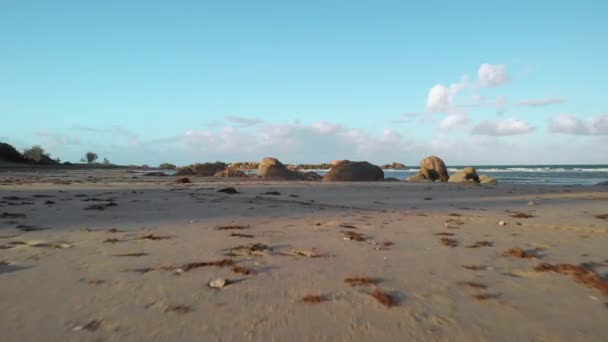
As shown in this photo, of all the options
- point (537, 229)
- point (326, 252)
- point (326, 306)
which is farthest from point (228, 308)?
point (537, 229)

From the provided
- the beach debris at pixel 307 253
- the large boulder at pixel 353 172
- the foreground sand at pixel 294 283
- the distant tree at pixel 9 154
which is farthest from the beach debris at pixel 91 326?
the distant tree at pixel 9 154

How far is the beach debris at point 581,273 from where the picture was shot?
2.36 m

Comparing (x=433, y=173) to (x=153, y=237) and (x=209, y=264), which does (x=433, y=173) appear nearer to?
(x=153, y=237)

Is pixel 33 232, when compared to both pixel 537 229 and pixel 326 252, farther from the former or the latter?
pixel 537 229

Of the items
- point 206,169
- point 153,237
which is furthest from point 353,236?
point 206,169

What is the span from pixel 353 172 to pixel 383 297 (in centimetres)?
1756

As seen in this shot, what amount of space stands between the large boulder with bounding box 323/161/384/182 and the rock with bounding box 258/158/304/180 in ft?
8.73

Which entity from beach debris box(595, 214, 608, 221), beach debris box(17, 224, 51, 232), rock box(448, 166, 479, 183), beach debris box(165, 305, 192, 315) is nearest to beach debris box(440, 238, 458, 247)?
Answer: beach debris box(165, 305, 192, 315)

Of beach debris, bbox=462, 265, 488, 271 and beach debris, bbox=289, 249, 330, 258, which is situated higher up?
beach debris, bbox=289, 249, 330, 258

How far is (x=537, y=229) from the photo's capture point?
179 inches

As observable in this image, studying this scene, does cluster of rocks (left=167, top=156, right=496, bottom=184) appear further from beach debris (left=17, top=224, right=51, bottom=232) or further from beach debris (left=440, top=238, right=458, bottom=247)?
beach debris (left=17, top=224, right=51, bottom=232)

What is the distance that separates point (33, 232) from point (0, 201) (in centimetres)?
358

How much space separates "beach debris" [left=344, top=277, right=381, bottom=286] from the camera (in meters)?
2.37

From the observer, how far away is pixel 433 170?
22.0 m
